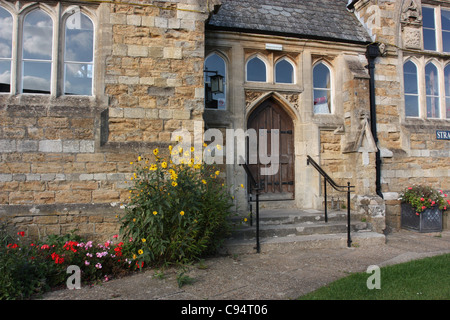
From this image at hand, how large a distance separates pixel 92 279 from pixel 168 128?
9.27ft

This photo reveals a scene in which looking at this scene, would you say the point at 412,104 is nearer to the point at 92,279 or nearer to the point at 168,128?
the point at 168,128

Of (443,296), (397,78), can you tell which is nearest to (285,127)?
(397,78)

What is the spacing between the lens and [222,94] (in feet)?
26.5

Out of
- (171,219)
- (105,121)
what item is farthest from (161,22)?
(171,219)

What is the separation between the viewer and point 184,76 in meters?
6.40

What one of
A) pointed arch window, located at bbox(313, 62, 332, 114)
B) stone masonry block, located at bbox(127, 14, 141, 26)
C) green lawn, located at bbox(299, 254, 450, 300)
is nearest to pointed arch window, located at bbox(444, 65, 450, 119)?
pointed arch window, located at bbox(313, 62, 332, 114)

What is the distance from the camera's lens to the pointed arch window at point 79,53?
6.38m

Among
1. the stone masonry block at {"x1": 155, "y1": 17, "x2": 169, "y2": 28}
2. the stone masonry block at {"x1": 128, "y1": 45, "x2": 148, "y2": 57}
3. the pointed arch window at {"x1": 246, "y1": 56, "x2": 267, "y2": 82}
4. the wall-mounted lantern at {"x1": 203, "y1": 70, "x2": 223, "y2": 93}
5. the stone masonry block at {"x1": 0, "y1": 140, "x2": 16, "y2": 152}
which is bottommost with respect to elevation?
the stone masonry block at {"x1": 0, "y1": 140, "x2": 16, "y2": 152}

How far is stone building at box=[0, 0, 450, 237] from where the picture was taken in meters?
5.91

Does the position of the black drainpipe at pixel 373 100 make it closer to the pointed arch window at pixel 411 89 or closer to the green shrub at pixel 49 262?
the pointed arch window at pixel 411 89

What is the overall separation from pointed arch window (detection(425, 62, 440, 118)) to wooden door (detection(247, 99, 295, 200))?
4020mm

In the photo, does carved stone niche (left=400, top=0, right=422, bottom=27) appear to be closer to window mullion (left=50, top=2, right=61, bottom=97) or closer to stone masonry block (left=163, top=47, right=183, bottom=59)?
stone masonry block (left=163, top=47, right=183, bottom=59)

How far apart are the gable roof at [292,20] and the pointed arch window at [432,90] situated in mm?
2128

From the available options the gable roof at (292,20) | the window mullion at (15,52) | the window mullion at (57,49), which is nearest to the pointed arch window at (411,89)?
the gable roof at (292,20)
